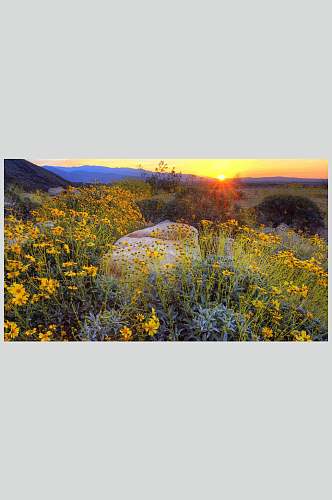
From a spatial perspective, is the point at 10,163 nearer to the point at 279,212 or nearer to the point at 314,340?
the point at 279,212

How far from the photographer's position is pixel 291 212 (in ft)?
17.1

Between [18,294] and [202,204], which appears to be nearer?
[18,294]

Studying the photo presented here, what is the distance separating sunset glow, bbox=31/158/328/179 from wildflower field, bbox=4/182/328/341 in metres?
0.29

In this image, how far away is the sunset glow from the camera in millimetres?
4992

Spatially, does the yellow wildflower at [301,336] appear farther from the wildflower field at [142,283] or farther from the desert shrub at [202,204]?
the desert shrub at [202,204]

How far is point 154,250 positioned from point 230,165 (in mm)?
1210

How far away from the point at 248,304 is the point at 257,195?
3.91 feet

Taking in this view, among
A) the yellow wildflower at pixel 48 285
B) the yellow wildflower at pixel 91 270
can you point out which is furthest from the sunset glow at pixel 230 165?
the yellow wildflower at pixel 48 285

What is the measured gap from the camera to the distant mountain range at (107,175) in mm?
5059

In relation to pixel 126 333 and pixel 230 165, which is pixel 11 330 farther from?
pixel 230 165

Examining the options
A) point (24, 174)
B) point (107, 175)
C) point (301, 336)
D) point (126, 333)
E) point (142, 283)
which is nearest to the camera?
→ point (126, 333)

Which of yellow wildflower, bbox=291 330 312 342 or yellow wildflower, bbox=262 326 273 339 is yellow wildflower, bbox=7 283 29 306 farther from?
yellow wildflower, bbox=291 330 312 342

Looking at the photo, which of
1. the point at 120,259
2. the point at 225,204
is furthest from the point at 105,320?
the point at 225,204

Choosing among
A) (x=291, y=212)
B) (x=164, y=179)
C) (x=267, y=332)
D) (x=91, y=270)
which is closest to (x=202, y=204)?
(x=164, y=179)
